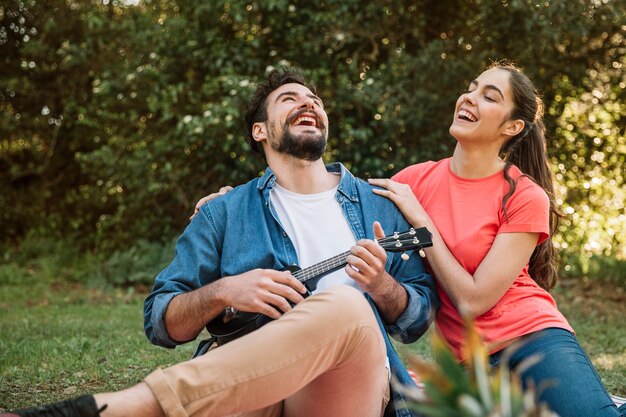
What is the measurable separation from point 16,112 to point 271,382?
904 centimetres

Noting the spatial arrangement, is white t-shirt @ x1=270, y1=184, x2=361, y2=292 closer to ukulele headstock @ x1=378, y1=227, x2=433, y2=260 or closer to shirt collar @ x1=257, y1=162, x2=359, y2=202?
shirt collar @ x1=257, y1=162, x2=359, y2=202

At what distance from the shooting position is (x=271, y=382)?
86.0 inches

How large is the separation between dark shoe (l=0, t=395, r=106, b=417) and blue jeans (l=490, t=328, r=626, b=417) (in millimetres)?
1458

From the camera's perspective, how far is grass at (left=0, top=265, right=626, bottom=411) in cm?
377

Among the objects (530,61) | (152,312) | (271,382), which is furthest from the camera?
(530,61)

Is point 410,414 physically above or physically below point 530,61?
below

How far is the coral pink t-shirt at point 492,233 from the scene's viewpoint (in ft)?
8.91

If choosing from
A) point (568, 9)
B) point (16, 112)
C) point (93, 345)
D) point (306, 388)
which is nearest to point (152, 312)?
point (306, 388)

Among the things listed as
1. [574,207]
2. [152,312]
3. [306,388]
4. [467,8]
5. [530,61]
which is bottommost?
[574,207]

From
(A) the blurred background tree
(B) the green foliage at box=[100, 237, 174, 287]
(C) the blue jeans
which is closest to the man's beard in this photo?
(C) the blue jeans

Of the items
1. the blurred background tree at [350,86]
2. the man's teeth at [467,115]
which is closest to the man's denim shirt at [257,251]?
the man's teeth at [467,115]

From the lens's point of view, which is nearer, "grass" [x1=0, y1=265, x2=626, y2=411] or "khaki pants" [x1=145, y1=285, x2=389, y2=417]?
"khaki pants" [x1=145, y1=285, x2=389, y2=417]

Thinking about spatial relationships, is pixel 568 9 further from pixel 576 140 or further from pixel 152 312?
pixel 152 312

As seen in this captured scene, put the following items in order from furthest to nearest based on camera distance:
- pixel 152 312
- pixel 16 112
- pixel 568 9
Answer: pixel 16 112, pixel 568 9, pixel 152 312
